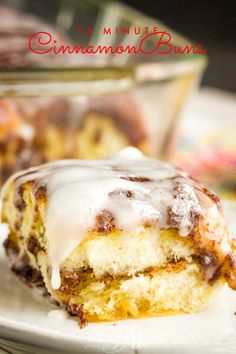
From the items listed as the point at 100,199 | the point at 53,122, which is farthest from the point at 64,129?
the point at 100,199

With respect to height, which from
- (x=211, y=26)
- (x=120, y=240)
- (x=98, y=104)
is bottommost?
(x=211, y=26)

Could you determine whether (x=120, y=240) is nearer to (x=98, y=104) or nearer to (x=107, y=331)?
(x=107, y=331)

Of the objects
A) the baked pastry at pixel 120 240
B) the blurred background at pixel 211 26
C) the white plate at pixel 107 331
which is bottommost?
the blurred background at pixel 211 26

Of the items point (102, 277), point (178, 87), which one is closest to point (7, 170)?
point (178, 87)

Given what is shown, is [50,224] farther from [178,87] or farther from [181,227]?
[178,87]

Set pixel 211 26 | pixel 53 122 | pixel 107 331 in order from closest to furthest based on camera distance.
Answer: pixel 107 331
pixel 53 122
pixel 211 26

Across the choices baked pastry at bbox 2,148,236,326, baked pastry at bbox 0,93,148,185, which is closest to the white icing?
baked pastry at bbox 2,148,236,326

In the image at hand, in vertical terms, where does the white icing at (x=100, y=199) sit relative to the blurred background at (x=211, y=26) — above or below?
above

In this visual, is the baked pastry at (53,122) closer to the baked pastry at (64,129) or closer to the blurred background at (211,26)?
the baked pastry at (64,129)

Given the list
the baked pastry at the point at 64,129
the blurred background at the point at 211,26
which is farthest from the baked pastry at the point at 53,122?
the blurred background at the point at 211,26
